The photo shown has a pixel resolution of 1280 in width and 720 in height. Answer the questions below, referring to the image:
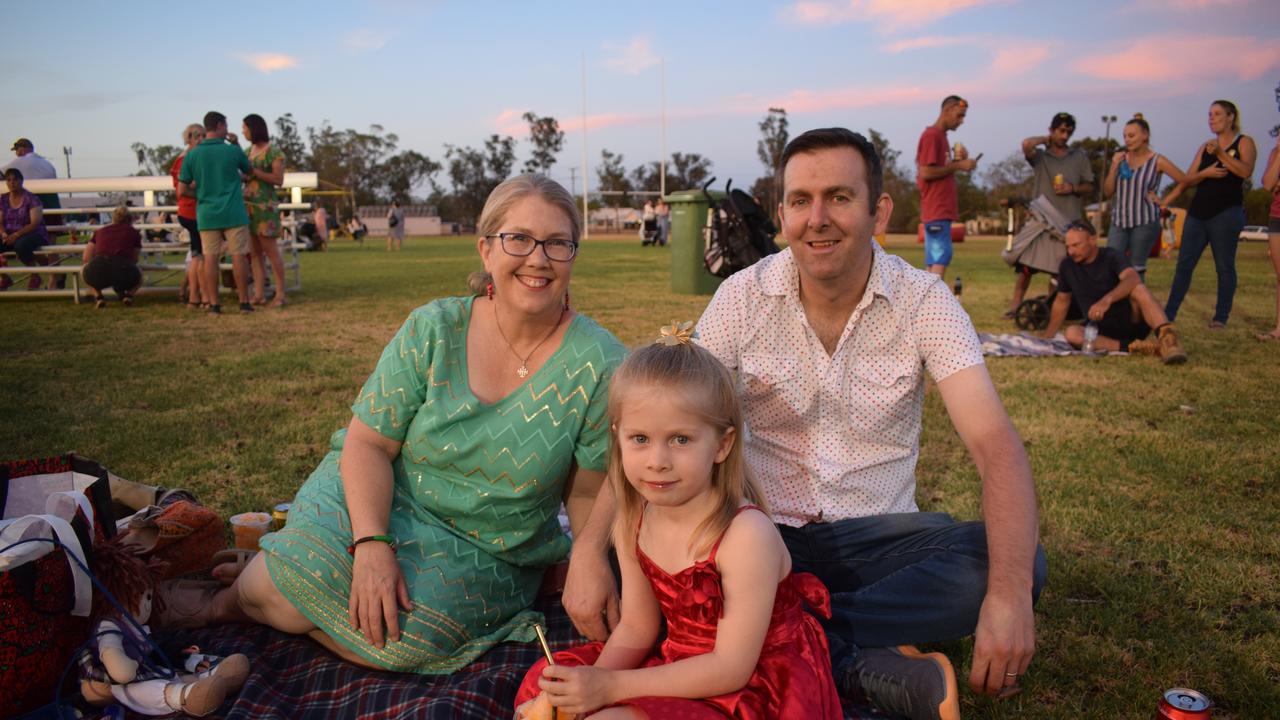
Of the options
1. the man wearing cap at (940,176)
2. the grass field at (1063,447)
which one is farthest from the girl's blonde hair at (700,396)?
the man wearing cap at (940,176)

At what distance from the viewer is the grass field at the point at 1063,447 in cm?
288

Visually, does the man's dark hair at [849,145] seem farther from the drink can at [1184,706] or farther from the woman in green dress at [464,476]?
the drink can at [1184,706]

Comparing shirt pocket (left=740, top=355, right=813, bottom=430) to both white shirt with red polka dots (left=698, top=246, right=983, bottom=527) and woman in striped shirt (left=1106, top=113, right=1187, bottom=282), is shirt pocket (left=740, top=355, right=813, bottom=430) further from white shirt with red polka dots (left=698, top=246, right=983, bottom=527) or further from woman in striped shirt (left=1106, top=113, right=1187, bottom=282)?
woman in striped shirt (left=1106, top=113, right=1187, bottom=282)

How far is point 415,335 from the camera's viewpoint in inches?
110

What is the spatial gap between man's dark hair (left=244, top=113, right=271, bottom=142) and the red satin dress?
1016 cm

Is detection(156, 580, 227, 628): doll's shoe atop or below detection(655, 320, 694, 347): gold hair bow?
below

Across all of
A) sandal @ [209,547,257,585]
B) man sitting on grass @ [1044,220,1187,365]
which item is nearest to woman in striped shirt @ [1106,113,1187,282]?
man sitting on grass @ [1044,220,1187,365]

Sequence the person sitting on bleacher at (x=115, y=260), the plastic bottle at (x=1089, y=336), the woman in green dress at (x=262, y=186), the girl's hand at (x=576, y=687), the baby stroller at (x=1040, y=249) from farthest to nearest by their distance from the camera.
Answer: the person sitting on bleacher at (x=115, y=260), the woman in green dress at (x=262, y=186), the baby stroller at (x=1040, y=249), the plastic bottle at (x=1089, y=336), the girl's hand at (x=576, y=687)

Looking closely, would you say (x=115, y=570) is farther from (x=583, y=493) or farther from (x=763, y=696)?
(x=763, y=696)

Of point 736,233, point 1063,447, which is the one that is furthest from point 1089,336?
point 736,233

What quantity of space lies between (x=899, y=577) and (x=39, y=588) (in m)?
2.50

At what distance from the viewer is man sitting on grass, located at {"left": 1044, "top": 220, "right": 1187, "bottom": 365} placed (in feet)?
26.3

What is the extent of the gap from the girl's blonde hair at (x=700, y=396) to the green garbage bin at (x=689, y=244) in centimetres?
1088

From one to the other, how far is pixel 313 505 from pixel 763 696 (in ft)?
5.23
